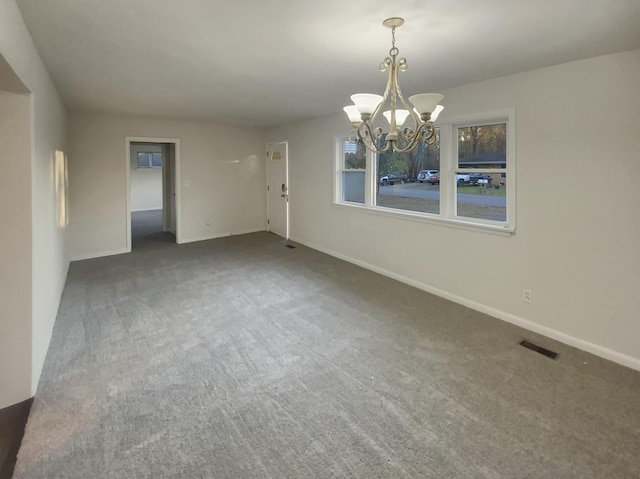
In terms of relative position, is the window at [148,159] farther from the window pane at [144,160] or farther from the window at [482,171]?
the window at [482,171]

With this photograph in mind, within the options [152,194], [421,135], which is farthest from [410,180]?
[152,194]

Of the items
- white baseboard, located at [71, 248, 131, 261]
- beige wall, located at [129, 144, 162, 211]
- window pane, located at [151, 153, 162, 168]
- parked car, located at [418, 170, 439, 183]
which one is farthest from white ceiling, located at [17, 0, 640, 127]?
window pane, located at [151, 153, 162, 168]

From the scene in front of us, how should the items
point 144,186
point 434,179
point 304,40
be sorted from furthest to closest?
point 144,186
point 434,179
point 304,40

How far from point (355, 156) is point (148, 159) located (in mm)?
9188

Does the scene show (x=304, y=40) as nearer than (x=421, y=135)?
No

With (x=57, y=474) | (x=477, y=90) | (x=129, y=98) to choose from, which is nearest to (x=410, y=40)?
(x=477, y=90)

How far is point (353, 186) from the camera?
212 inches

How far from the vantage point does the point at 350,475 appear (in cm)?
163

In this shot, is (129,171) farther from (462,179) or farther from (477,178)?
(477,178)

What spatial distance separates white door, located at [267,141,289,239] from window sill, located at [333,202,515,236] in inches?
75.2

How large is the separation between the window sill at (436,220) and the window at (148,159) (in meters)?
8.99

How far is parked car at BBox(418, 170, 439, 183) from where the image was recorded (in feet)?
13.6

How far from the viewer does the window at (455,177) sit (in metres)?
3.37

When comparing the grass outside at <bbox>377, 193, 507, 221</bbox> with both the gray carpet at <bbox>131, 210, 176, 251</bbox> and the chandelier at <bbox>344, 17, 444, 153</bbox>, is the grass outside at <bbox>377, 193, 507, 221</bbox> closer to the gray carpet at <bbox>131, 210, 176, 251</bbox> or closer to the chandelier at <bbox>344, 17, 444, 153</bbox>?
the chandelier at <bbox>344, 17, 444, 153</bbox>
